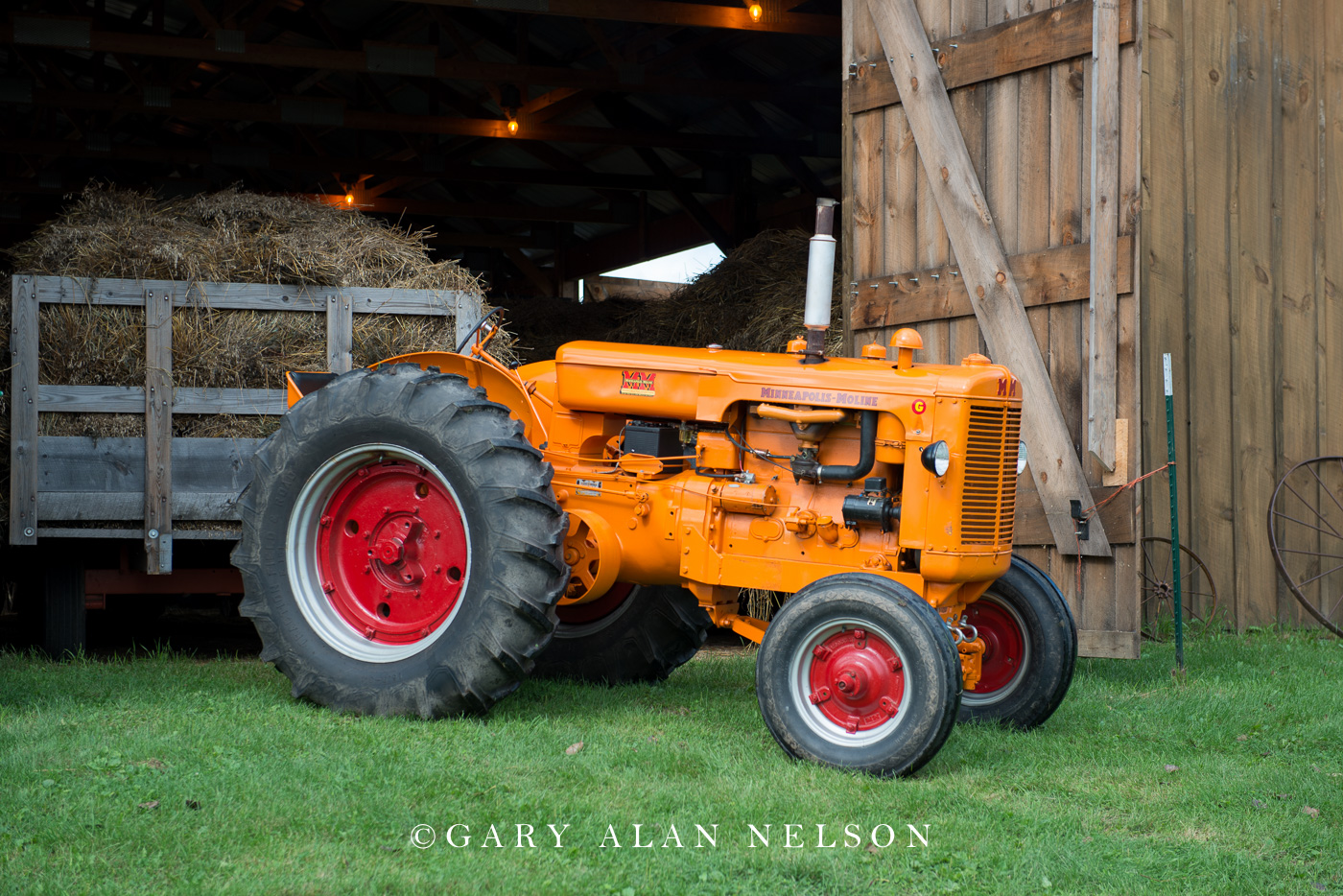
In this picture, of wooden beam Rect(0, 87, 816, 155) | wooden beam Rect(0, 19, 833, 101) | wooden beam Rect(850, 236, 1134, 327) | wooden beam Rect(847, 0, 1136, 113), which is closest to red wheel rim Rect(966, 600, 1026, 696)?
wooden beam Rect(850, 236, 1134, 327)

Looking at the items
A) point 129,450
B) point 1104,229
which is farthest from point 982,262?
point 129,450

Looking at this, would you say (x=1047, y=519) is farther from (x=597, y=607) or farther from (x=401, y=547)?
(x=401, y=547)

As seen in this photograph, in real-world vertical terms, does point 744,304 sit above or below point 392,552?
above

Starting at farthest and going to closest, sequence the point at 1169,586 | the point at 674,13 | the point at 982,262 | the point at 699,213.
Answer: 1. the point at 699,213
2. the point at 674,13
3. the point at 1169,586
4. the point at 982,262

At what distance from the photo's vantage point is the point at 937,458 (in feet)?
13.0

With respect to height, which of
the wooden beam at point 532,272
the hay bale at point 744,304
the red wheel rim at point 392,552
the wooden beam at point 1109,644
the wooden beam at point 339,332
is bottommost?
the wooden beam at point 1109,644

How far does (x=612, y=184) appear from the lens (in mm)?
15984

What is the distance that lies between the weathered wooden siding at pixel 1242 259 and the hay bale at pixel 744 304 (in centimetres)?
205

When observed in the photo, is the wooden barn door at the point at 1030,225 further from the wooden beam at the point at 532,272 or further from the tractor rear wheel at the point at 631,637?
the wooden beam at the point at 532,272

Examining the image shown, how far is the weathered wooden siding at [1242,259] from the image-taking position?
21.0ft

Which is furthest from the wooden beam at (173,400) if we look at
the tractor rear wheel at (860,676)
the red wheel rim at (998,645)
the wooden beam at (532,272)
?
the wooden beam at (532,272)

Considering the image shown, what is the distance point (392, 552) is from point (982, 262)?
308 centimetres

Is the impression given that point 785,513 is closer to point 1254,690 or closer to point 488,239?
point 1254,690

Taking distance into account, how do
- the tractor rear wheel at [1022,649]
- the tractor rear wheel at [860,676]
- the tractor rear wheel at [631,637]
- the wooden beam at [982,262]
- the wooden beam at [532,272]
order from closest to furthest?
the tractor rear wheel at [860,676], the tractor rear wheel at [1022,649], the tractor rear wheel at [631,637], the wooden beam at [982,262], the wooden beam at [532,272]
